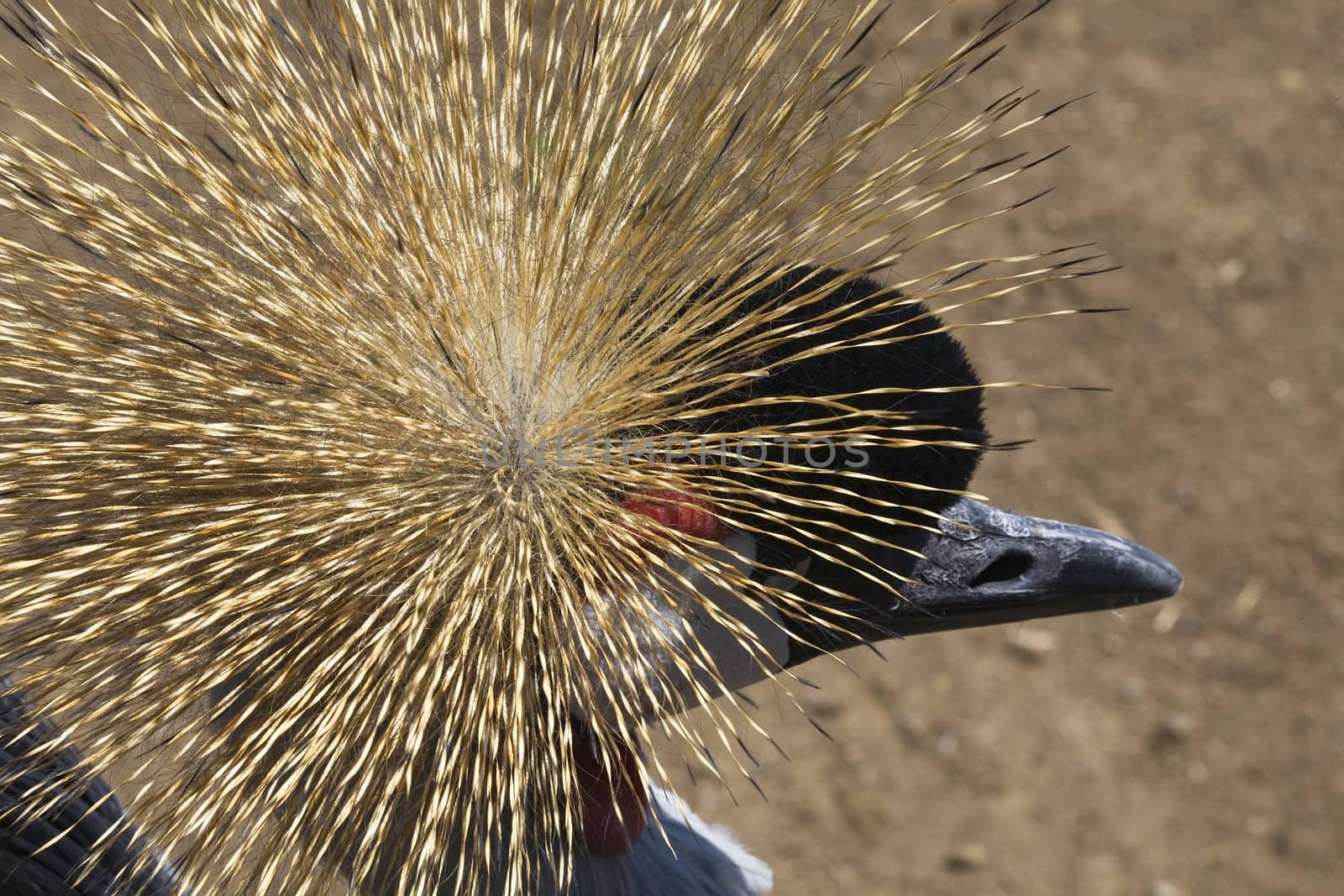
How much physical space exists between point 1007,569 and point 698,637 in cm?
30

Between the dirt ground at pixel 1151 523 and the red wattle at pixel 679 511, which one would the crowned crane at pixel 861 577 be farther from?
the dirt ground at pixel 1151 523

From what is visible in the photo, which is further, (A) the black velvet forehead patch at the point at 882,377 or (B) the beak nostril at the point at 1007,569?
(B) the beak nostril at the point at 1007,569

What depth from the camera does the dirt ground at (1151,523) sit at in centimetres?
200

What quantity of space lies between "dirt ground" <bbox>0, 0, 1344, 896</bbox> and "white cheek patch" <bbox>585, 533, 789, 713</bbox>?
0.97 metres

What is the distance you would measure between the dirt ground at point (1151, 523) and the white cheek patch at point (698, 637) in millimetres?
965

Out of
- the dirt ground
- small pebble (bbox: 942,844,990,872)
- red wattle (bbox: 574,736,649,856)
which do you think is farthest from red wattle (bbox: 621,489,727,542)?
small pebble (bbox: 942,844,990,872)

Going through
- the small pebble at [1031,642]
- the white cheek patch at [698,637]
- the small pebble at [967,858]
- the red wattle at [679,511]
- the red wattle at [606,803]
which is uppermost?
the red wattle at [679,511]

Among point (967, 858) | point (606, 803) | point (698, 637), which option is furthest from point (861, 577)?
point (967, 858)

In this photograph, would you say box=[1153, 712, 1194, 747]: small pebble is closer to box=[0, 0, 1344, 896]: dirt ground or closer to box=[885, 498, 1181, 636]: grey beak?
box=[0, 0, 1344, 896]: dirt ground

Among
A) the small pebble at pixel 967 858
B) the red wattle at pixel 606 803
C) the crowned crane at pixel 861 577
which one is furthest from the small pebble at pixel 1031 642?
the red wattle at pixel 606 803

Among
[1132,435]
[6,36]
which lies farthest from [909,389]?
[6,36]

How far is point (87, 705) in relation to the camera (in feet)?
2.30

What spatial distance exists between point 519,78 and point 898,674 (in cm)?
163

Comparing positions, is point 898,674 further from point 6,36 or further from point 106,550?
point 6,36
